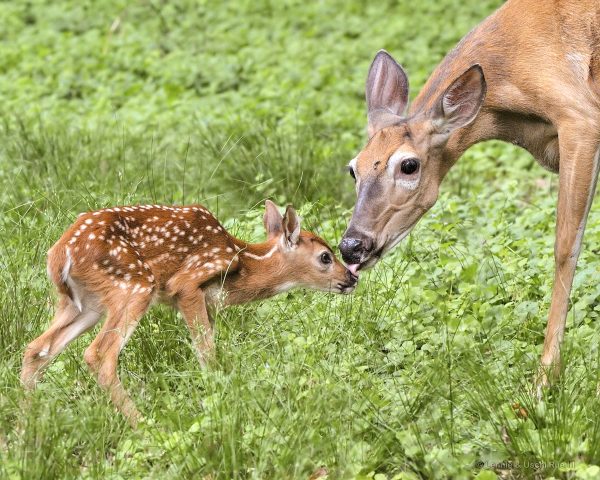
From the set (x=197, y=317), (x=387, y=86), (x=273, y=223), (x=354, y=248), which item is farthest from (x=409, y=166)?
(x=197, y=317)

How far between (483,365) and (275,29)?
8535mm

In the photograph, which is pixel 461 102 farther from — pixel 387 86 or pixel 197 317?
pixel 197 317

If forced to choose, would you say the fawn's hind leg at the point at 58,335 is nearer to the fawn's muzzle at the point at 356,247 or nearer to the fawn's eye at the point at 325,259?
the fawn's muzzle at the point at 356,247

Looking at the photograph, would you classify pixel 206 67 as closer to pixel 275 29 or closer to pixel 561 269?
pixel 275 29

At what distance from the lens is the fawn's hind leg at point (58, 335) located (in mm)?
5418

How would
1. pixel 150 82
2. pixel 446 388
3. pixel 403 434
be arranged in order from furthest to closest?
pixel 150 82 → pixel 446 388 → pixel 403 434

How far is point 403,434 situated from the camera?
4.60 m

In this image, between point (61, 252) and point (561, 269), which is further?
point (561, 269)

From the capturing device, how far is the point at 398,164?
6020 millimetres

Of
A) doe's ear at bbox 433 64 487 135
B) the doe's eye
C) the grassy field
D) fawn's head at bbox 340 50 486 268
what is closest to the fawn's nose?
fawn's head at bbox 340 50 486 268

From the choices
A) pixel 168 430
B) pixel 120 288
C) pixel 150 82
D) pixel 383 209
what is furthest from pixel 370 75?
pixel 150 82

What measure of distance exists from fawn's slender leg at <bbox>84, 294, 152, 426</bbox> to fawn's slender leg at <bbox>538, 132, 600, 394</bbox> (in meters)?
1.82

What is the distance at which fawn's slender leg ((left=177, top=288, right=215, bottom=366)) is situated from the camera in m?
5.44

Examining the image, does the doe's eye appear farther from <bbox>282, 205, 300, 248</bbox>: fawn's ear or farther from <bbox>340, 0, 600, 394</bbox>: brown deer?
<bbox>282, 205, 300, 248</bbox>: fawn's ear
